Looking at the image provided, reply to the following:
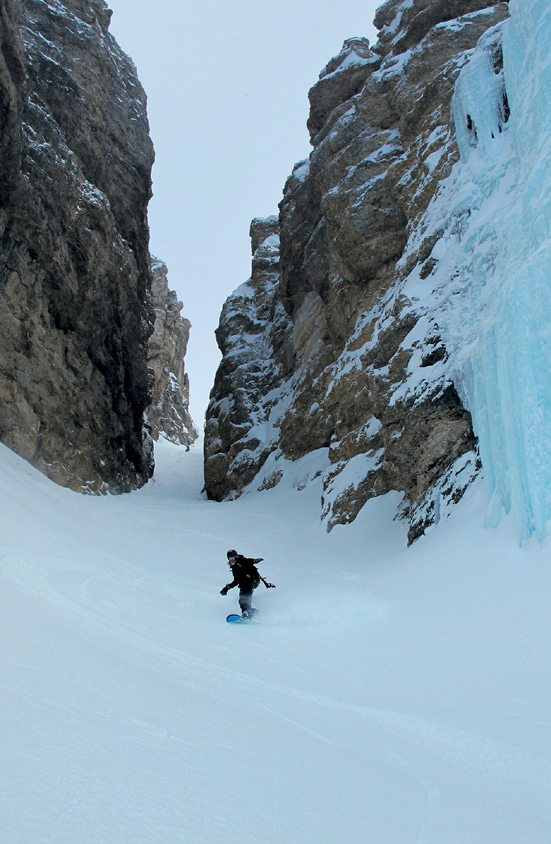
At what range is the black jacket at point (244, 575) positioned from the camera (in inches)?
287

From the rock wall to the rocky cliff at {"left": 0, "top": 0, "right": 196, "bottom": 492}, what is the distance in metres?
27.7

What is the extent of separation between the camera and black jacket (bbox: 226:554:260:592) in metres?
7.28

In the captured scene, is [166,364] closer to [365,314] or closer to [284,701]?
[365,314]

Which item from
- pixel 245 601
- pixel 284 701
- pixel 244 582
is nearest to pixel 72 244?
pixel 244 582

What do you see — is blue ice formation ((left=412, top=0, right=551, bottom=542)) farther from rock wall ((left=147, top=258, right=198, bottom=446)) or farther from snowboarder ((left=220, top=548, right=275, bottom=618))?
rock wall ((left=147, top=258, right=198, bottom=446))

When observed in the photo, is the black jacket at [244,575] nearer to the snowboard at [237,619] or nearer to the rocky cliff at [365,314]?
the snowboard at [237,619]

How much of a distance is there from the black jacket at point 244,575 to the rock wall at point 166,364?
49.2m

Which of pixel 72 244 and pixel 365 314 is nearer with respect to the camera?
pixel 365 314

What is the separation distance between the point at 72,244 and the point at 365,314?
12.6m

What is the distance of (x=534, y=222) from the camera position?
7445 millimetres

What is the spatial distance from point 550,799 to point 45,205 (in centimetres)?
2236

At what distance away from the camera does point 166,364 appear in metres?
61.6

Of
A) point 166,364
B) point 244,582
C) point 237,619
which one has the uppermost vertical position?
point 166,364

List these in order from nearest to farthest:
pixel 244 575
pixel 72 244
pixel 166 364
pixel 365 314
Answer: pixel 244 575, pixel 365 314, pixel 72 244, pixel 166 364
